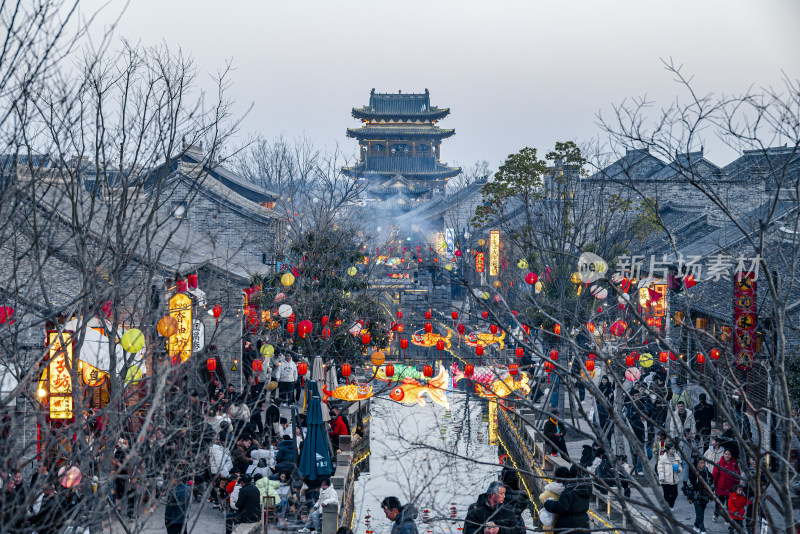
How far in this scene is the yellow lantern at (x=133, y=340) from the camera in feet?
27.0

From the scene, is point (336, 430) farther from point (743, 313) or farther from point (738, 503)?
point (738, 503)

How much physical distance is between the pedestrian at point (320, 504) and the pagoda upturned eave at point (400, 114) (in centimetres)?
6172

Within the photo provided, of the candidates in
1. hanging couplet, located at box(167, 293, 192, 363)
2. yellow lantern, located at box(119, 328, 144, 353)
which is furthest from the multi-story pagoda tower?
yellow lantern, located at box(119, 328, 144, 353)

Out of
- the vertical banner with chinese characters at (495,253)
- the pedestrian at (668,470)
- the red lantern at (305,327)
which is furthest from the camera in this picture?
the vertical banner with chinese characters at (495,253)

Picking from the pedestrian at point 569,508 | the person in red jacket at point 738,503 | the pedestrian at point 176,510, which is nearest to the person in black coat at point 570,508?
the pedestrian at point 569,508

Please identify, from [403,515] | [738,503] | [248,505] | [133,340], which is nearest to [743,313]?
[738,503]

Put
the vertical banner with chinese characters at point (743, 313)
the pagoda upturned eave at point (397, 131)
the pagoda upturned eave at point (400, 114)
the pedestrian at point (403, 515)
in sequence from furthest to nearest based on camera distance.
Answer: the pagoda upturned eave at point (397, 131), the pagoda upturned eave at point (400, 114), the vertical banner with chinese characters at point (743, 313), the pedestrian at point (403, 515)

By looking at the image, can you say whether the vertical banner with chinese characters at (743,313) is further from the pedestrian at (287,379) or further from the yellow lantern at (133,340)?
the yellow lantern at (133,340)

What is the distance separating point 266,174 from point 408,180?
48.5 ft

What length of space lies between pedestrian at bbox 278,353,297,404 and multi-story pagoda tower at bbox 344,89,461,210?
51270 millimetres

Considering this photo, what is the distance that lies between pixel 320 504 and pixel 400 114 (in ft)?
204

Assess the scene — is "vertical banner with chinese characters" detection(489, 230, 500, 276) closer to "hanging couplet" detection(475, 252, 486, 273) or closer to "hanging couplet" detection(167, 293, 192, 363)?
"hanging couplet" detection(475, 252, 486, 273)

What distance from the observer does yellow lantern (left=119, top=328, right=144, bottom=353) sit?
27.0ft

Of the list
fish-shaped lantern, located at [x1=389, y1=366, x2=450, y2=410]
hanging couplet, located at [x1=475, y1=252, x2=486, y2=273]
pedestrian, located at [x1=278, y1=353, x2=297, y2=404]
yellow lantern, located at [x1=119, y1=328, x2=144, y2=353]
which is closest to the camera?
yellow lantern, located at [x1=119, y1=328, x2=144, y2=353]
